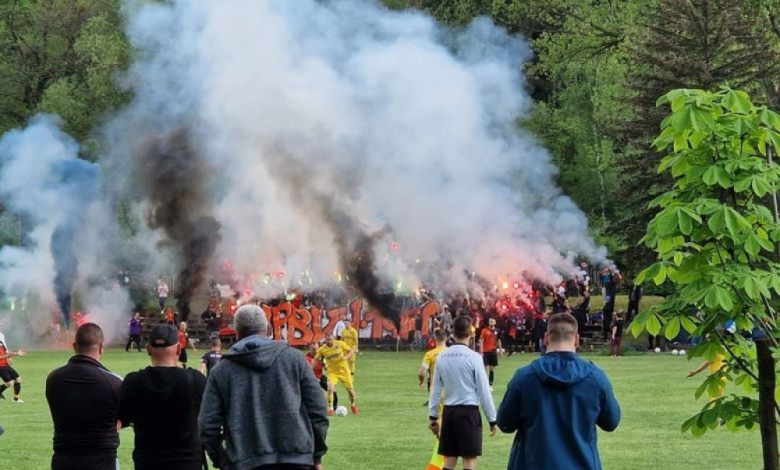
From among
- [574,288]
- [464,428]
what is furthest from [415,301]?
[464,428]

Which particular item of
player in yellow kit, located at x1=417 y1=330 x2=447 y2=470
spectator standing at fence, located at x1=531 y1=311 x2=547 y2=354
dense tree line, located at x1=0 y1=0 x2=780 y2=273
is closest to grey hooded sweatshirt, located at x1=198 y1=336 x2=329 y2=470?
player in yellow kit, located at x1=417 y1=330 x2=447 y2=470

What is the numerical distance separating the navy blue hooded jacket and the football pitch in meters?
8.69

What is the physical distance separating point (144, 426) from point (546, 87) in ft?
171

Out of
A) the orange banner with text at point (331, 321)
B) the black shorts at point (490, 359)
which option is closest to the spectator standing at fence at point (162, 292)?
the orange banner with text at point (331, 321)

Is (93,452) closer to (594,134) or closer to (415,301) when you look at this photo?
(415,301)

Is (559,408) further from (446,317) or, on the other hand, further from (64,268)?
(64,268)

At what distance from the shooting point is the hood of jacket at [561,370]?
697 centimetres

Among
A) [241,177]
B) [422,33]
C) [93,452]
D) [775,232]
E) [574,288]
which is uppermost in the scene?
[422,33]

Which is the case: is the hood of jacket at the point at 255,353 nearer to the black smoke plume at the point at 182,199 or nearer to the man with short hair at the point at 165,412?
the man with short hair at the point at 165,412

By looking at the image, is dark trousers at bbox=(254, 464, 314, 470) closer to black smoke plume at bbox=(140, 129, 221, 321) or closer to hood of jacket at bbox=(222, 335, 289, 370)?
hood of jacket at bbox=(222, 335, 289, 370)

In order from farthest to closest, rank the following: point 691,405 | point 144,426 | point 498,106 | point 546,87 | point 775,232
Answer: point 546,87
point 498,106
point 691,405
point 144,426
point 775,232

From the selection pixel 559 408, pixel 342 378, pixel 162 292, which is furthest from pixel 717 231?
pixel 162 292

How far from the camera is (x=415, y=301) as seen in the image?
48.1 meters

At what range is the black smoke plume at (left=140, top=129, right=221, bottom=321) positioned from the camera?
47.5m
